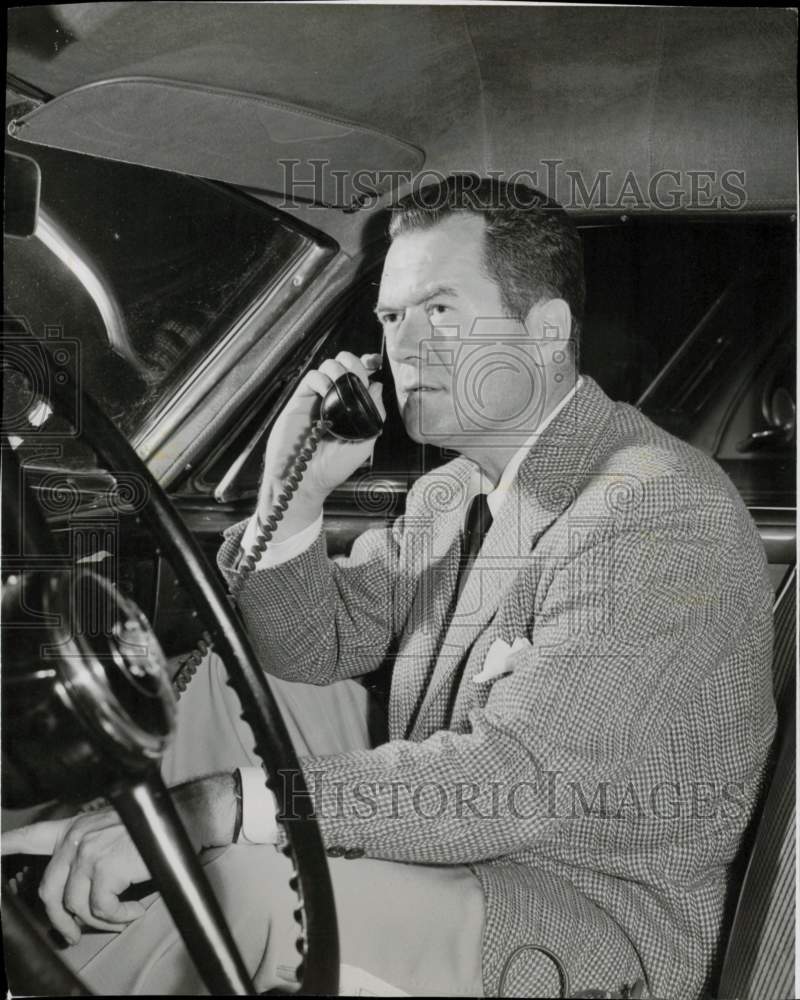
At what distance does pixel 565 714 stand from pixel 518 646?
11cm

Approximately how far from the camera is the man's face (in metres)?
1.17

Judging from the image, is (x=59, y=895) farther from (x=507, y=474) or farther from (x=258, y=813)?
(x=507, y=474)

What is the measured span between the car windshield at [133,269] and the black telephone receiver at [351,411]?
0.18 meters

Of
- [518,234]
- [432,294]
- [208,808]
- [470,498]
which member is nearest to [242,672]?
[208,808]

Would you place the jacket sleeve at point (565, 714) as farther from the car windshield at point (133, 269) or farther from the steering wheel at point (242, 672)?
the car windshield at point (133, 269)

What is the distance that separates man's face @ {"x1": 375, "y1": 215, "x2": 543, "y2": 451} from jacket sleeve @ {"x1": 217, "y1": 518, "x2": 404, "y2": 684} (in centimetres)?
15

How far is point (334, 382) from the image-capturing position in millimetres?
1218

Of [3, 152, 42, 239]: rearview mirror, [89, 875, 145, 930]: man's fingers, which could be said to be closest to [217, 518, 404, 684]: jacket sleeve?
[89, 875, 145, 930]: man's fingers

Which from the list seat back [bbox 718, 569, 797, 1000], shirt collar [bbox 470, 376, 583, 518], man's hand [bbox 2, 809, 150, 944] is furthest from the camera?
shirt collar [bbox 470, 376, 583, 518]

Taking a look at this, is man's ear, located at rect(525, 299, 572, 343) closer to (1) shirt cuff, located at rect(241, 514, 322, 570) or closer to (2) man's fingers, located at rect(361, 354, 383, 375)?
(2) man's fingers, located at rect(361, 354, 383, 375)

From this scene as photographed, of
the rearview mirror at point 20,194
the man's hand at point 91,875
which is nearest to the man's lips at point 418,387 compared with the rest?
the rearview mirror at point 20,194

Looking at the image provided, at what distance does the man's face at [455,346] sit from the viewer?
3.83ft

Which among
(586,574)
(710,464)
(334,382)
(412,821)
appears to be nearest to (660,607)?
(586,574)

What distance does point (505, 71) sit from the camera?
1155mm
